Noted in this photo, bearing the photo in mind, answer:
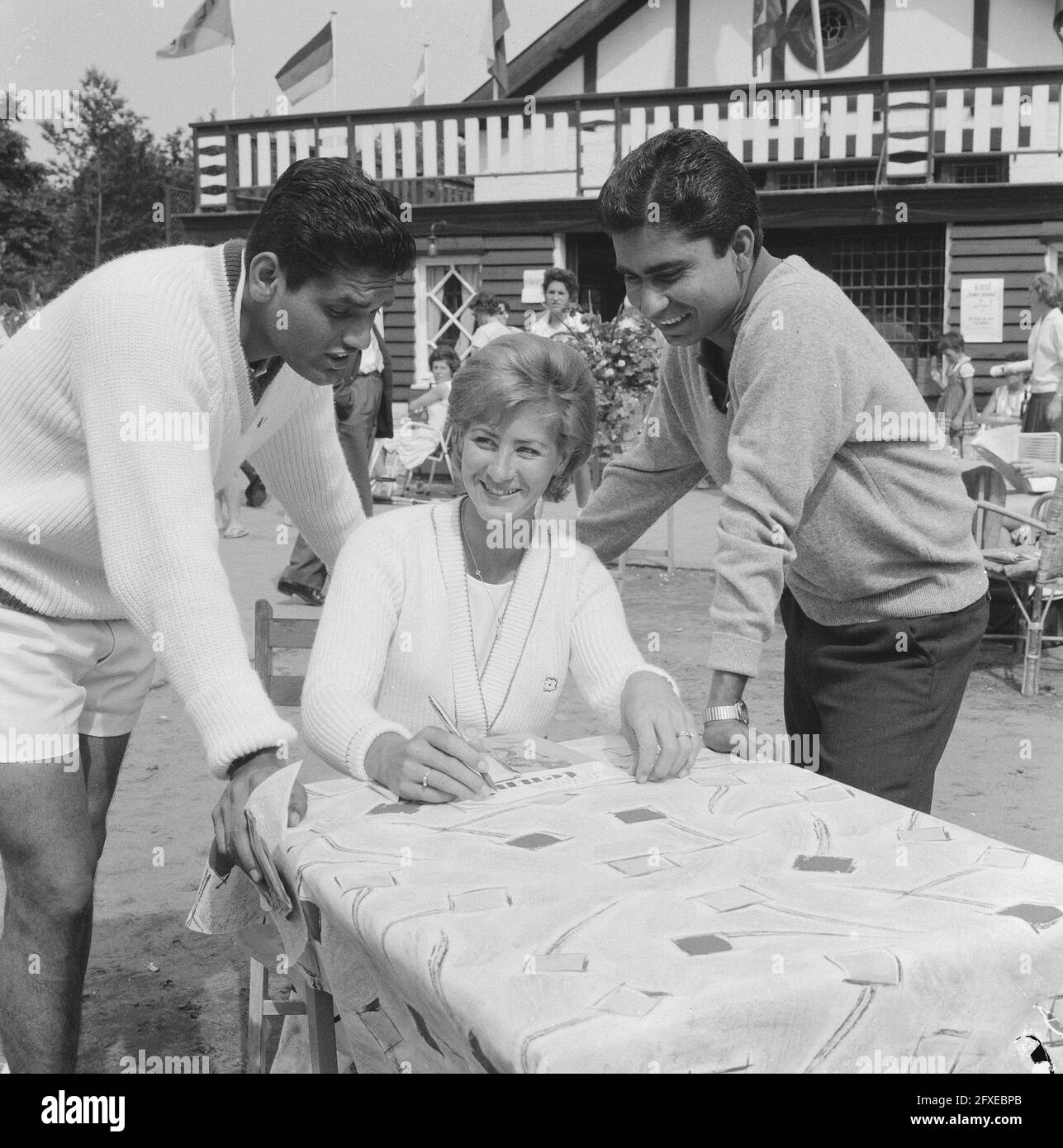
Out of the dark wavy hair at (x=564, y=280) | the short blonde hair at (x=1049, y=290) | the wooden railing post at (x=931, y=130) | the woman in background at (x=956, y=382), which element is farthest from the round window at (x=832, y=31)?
the dark wavy hair at (x=564, y=280)

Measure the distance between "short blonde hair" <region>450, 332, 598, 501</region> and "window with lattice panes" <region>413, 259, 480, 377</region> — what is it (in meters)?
14.5

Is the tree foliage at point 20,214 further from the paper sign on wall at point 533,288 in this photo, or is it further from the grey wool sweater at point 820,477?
the grey wool sweater at point 820,477

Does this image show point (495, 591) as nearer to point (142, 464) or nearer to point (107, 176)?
point (142, 464)

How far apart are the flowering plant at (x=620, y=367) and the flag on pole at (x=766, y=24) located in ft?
32.6

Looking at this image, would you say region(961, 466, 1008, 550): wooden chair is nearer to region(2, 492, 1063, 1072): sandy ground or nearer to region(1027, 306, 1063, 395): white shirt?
region(2, 492, 1063, 1072): sandy ground

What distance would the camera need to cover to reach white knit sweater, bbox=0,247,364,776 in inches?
68.0

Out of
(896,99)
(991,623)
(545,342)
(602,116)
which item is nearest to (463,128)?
(602,116)

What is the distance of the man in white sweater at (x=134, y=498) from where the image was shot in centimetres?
174

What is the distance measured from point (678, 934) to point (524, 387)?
47.4 inches

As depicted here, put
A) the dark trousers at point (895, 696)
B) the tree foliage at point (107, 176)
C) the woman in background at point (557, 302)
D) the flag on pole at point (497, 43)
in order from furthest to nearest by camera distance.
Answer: the tree foliage at point (107, 176) → the flag on pole at point (497, 43) → the woman in background at point (557, 302) → the dark trousers at point (895, 696)

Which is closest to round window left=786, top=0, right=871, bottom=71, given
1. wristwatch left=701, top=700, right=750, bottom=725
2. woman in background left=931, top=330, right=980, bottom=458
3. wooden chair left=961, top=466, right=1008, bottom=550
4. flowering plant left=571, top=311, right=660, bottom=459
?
woman in background left=931, top=330, right=980, bottom=458

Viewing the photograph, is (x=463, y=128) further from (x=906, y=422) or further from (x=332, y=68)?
(x=906, y=422)

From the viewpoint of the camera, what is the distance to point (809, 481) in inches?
85.7

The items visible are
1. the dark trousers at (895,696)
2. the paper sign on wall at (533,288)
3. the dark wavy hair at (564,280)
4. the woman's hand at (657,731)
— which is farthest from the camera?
the paper sign on wall at (533,288)
